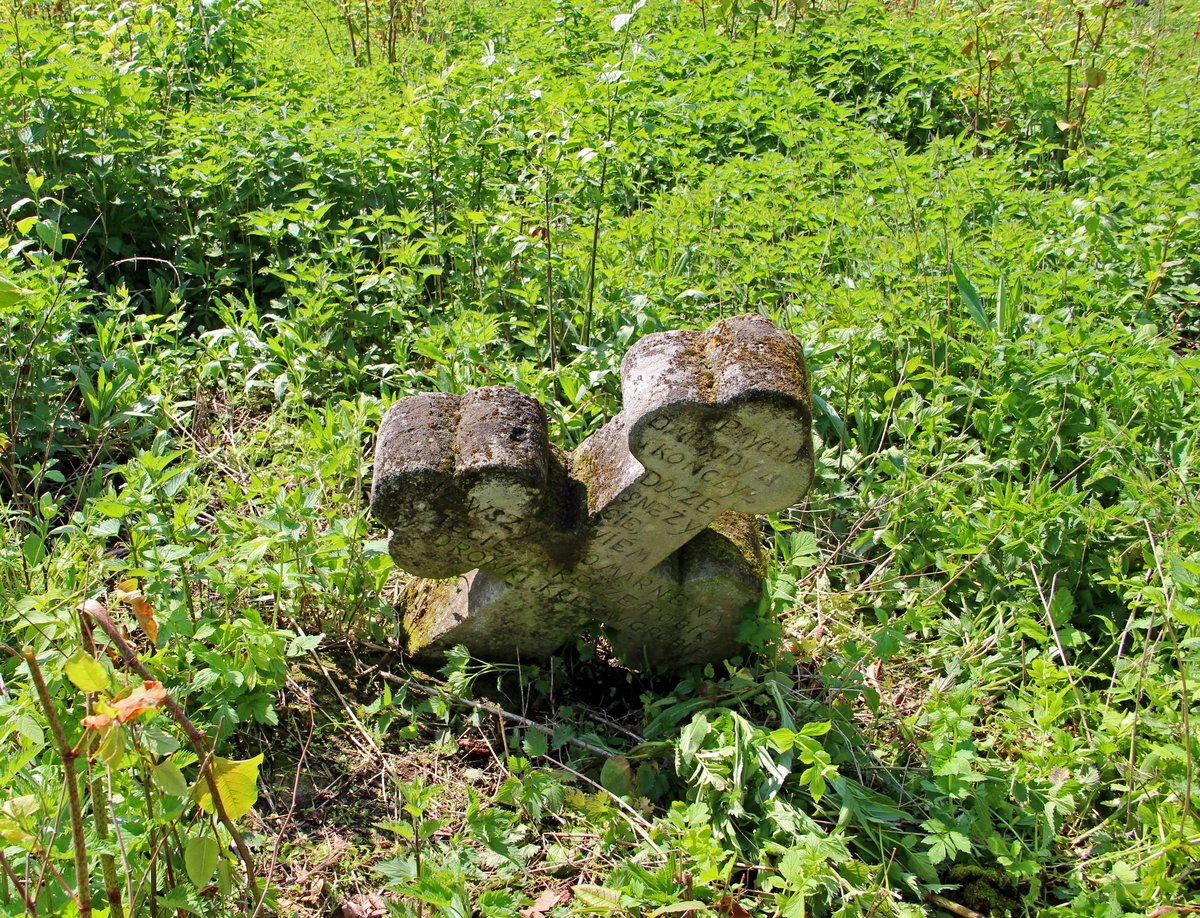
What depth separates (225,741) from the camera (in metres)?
2.37

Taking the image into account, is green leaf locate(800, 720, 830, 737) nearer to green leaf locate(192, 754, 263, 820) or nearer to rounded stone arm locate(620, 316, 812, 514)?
rounded stone arm locate(620, 316, 812, 514)

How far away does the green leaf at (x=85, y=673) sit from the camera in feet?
4.31

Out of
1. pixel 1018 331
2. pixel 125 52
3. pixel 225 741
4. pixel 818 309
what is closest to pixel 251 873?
pixel 225 741

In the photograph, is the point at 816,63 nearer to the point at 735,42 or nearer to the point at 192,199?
the point at 735,42

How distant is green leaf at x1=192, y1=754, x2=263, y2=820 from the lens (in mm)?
1545

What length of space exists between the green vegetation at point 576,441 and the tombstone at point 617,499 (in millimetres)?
139

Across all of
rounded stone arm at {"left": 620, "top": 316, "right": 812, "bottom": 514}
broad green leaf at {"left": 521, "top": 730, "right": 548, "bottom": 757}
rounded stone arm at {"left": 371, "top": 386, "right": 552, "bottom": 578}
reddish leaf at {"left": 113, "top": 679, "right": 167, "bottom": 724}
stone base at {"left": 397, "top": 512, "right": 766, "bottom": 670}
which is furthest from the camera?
stone base at {"left": 397, "top": 512, "right": 766, "bottom": 670}

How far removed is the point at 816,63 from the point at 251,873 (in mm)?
6071

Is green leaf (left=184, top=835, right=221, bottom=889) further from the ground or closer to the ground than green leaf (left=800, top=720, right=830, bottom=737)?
further from the ground

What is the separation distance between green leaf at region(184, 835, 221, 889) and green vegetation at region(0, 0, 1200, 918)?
0.02m

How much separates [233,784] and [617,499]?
1.15m

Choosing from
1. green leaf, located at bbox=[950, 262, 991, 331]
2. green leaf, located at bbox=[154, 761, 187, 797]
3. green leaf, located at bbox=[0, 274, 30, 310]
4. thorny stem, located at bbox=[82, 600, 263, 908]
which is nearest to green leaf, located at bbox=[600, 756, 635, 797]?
thorny stem, located at bbox=[82, 600, 263, 908]

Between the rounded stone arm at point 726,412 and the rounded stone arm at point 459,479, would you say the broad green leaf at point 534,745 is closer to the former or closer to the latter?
the rounded stone arm at point 459,479

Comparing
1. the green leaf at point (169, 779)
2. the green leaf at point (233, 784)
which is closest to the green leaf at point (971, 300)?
the green leaf at point (233, 784)
